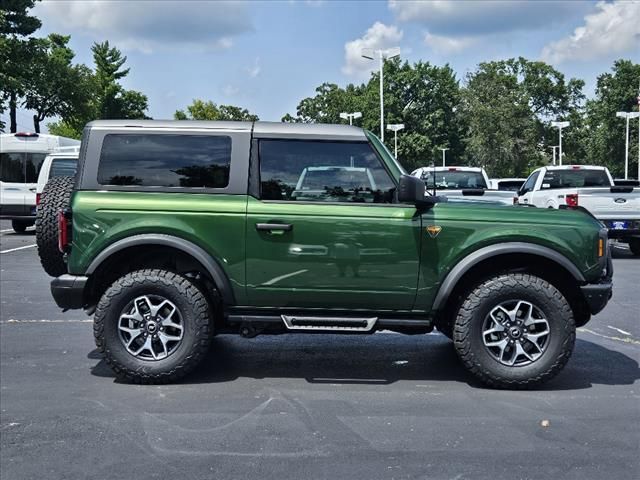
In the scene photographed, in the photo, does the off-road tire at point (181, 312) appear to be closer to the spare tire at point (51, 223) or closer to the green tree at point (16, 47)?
the spare tire at point (51, 223)

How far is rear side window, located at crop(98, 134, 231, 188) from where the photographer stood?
18.4 ft

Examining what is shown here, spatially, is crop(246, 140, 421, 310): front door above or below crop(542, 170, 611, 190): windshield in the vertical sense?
below

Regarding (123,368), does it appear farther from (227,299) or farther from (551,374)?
(551,374)

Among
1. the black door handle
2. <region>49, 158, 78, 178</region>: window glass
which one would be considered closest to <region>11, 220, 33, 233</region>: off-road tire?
<region>49, 158, 78, 178</region>: window glass

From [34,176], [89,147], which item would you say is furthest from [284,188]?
[34,176]

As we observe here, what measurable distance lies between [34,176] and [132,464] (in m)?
17.0

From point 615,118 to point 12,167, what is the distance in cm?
7727

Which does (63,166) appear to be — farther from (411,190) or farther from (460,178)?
(411,190)

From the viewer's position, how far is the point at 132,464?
4094mm

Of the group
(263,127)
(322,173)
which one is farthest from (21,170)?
(322,173)

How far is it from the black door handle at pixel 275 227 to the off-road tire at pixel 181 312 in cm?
69

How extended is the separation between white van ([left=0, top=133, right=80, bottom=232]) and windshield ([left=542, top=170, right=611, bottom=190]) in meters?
12.4

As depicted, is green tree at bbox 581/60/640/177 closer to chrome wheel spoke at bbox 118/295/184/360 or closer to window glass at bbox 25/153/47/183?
window glass at bbox 25/153/47/183

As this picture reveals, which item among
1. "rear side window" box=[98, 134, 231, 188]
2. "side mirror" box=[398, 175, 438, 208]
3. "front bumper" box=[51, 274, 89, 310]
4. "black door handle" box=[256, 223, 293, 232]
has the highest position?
"rear side window" box=[98, 134, 231, 188]
